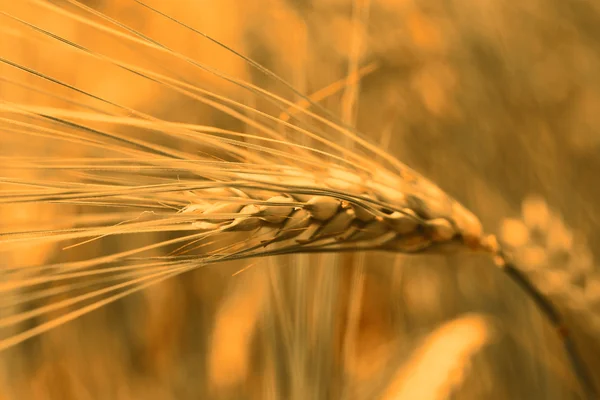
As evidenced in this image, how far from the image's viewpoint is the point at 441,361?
561mm

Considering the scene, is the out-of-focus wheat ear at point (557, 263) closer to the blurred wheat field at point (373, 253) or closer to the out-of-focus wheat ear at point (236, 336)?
the blurred wheat field at point (373, 253)

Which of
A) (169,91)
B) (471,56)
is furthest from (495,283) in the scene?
(169,91)

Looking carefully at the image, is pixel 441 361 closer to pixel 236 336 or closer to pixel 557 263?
pixel 557 263

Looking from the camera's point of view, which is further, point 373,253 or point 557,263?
point 373,253

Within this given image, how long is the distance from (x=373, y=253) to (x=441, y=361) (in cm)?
28

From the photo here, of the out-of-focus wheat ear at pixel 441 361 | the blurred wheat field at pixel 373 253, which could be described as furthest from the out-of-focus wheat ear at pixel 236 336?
the out-of-focus wheat ear at pixel 441 361

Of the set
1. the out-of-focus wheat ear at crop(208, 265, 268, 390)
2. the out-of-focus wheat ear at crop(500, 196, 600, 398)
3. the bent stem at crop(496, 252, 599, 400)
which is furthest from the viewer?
the out-of-focus wheat ear at crop(208, 265, 268, 390)

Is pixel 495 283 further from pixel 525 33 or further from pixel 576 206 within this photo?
pixel 525 33

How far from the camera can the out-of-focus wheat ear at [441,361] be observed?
0.53m

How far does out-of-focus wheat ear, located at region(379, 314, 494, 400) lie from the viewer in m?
0.53

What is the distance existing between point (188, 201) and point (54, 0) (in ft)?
0.40

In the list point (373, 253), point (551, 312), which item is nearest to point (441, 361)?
point (551, 312)

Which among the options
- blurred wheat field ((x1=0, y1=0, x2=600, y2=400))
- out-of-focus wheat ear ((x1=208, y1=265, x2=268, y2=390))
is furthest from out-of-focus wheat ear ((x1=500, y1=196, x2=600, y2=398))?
out-of-focus wheat ear ((x1=208, y1=265, x2=268, y2=390))

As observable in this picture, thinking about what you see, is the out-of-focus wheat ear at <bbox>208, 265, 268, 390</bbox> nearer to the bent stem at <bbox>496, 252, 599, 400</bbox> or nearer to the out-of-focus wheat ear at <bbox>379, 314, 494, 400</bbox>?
the out-of-focus wheat ear at <bbox>379, 314, 494, 400</bbox>
